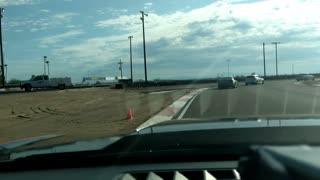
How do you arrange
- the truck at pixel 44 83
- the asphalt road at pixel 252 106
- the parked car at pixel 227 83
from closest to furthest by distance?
the asphalt road at pixel 252 106
the parked car at pixel 227 83
the truck at pixel 44 83

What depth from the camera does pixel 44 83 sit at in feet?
279

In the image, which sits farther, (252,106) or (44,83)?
(44,83)

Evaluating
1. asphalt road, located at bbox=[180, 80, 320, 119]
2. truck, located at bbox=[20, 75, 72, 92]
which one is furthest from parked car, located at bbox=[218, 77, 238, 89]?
asphalt road, located at bbox=[180, 80, 320, 119]

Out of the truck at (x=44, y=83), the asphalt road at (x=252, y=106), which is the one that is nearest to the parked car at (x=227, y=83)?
the truck at (x=44, y=83)

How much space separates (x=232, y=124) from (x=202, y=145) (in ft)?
2.24

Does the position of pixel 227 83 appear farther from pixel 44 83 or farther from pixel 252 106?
pixel 252 106

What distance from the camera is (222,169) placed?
2688 millimetres

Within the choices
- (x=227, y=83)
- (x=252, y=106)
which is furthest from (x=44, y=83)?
(x=252, y=106)

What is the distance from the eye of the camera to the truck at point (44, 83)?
8281cm

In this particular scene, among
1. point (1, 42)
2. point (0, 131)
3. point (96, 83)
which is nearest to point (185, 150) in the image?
point (0, 131)

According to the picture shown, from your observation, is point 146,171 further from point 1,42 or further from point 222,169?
point 1,42

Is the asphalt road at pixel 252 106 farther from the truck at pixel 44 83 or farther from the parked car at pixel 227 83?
the truck at pixel 44 83

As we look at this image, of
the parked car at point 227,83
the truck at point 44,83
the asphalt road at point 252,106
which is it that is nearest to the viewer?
the asphalt road at point 252,106

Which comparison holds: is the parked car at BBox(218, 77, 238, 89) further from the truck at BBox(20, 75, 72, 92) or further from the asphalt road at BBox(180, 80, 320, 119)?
the asphalt road at BBox(180, 80, 320, 119)
